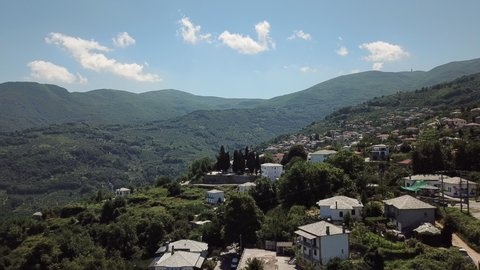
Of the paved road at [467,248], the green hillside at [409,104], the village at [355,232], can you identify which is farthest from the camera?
the green hillside at [409,104]

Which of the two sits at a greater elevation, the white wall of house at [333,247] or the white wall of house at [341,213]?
the white wall of house at [341,213]

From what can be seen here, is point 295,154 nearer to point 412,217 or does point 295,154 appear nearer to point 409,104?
point 412,217

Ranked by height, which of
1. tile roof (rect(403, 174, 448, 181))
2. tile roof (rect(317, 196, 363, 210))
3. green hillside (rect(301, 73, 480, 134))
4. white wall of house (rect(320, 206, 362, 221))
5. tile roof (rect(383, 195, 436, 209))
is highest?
green hillside (rect(301, 73, 480, 134))

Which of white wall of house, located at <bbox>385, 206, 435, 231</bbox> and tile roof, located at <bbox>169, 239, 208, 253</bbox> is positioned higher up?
white wall of house, located at <bbox>385, 206, 435, 231</bbox>

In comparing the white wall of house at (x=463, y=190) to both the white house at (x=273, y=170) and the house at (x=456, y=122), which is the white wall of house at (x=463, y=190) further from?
the house at (x=456, y=122)

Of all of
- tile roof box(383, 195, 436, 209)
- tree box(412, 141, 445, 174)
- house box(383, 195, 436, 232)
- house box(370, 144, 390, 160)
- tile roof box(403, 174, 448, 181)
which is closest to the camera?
house box(383, 195, 436, 232)

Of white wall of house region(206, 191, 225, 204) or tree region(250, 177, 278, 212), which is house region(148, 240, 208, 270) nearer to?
tree region(250, 177, 278, 212)

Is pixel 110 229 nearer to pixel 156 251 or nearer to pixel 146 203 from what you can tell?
pixel 156 251

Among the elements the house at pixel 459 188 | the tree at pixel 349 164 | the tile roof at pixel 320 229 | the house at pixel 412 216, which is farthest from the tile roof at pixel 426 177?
the tile roof at pixel 320 229

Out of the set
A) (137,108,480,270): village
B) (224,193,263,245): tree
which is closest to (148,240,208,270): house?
(137,108,480,270): village
